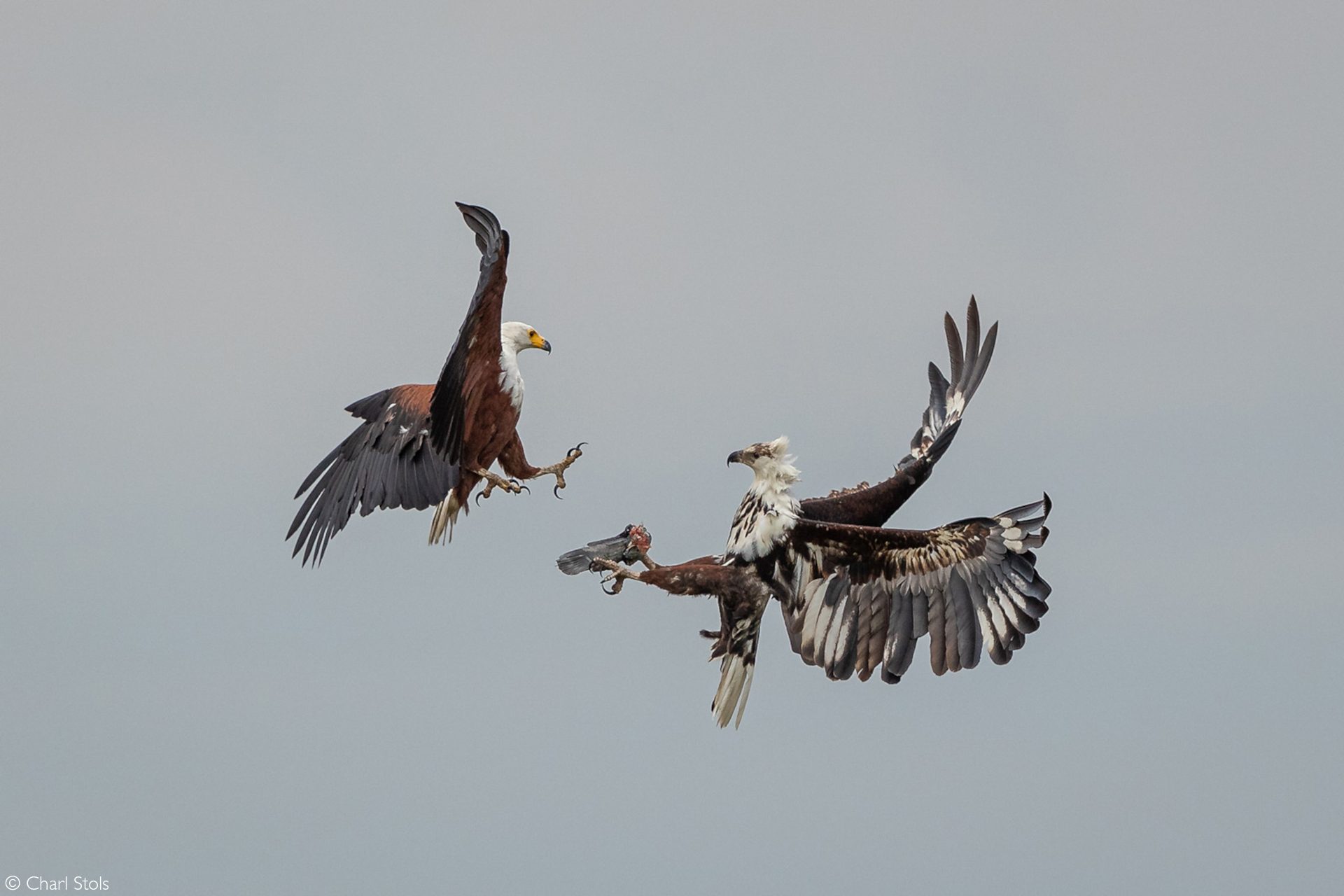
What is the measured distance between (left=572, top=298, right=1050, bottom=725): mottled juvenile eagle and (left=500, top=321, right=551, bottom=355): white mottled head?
8.38 feet

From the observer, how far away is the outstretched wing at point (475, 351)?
10859 mm

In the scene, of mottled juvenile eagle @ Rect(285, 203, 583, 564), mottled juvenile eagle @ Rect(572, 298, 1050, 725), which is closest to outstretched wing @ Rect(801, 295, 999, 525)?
mottled juvenile eagle @ Rect(572, 298, 1050, 725)

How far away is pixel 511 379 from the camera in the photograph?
1252 centimetres

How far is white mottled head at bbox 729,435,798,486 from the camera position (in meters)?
10.8

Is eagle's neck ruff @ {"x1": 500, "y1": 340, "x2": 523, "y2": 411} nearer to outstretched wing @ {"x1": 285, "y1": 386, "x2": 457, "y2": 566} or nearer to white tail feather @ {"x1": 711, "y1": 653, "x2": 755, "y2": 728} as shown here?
outstretched wing @ {"x1": 285, "y1": 386, "x2": 457, "y2": 566}

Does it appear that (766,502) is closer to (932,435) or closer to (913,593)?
(913,593)

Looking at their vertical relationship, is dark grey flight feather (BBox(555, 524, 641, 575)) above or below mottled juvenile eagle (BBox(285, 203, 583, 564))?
below

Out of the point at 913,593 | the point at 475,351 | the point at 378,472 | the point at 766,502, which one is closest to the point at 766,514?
the point at 766,502

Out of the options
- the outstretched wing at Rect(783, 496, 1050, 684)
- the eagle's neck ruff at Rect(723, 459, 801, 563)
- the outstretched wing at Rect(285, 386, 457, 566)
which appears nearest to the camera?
the outstretched wing at Rect(783, 496, 1050, 684)

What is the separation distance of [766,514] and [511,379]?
2514mm

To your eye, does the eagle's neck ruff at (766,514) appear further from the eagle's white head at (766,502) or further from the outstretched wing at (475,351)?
the outstretched wing at (475,351)

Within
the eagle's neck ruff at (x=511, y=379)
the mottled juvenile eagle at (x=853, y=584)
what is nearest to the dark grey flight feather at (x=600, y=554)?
the mottled juvenile eagle at (x=853, y=584)

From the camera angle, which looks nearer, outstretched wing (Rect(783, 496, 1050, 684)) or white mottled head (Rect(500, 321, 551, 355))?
outstretched wing (Rect(783, 496, 1050, 684))

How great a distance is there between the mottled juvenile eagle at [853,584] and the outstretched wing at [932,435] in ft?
3.02
